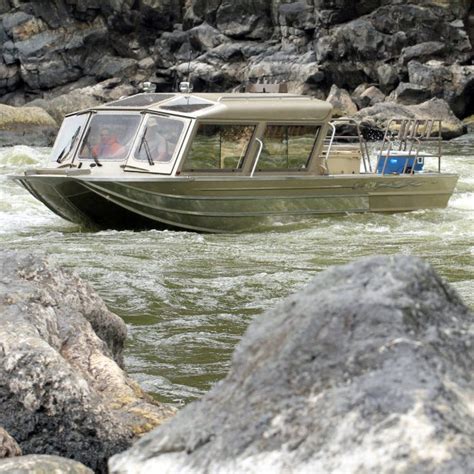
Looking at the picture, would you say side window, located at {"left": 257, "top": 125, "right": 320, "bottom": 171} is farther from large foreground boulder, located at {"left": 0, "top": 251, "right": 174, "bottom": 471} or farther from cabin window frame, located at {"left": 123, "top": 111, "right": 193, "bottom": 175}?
large foreground boulder, located at {"left": 0, "top": 251, "right": 174, "bottom": 471}

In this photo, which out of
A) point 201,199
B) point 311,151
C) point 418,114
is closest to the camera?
point 201,199

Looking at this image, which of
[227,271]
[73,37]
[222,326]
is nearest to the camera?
[222,326]

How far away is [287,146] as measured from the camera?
16.6m

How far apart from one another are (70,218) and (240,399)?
44.8 feet

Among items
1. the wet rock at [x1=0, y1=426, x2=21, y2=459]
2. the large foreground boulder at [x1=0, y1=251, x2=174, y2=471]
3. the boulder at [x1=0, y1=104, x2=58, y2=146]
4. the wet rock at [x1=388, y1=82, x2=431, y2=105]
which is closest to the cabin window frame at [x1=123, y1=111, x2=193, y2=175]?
the large foreground boulder at [x1=0, y1=251, x2=174, y2=471]

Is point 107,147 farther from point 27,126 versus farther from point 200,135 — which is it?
point 27,126

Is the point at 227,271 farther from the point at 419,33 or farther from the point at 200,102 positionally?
the point at 419,33

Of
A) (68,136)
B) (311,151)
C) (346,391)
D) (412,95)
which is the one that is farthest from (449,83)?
(346,391)

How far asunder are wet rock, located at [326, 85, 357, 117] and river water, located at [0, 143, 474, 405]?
77.2 feet

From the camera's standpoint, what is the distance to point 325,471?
2.71 metres

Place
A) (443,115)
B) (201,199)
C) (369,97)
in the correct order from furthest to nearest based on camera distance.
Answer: (369,97), (443,115), (201,199)

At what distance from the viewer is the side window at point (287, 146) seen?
16422 mm

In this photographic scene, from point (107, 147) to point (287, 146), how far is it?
8.11 feet

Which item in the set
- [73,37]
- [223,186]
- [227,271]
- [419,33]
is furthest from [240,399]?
[73,37]
